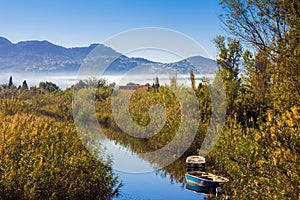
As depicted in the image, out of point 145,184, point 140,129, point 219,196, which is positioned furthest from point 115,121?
point 219,196

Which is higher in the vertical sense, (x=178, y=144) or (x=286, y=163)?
(x=286, y=163)

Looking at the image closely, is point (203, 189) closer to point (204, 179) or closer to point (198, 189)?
point (198, 189)

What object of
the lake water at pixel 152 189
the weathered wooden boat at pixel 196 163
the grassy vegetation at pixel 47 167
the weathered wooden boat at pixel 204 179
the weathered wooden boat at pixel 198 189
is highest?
the grassy vegetation at pixel 47 167

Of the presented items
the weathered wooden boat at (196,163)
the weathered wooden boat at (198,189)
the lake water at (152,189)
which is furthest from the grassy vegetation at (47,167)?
the weathered wooden boat at (196,163)

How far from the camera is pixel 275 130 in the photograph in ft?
23.7

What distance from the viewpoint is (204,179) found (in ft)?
44.5

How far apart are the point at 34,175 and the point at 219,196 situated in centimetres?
659

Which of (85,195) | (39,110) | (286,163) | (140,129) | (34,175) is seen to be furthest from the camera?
(39,110)

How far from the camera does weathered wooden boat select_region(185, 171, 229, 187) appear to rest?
13.2 metres

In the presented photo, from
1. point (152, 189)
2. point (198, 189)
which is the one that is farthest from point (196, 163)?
point (152, 189)

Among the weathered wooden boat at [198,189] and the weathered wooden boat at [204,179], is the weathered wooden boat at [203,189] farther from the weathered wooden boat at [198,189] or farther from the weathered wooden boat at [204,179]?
the weathered wooden boat at [204,179]

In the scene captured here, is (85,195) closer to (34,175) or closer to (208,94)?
(34,175)

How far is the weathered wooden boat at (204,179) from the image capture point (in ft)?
43.3

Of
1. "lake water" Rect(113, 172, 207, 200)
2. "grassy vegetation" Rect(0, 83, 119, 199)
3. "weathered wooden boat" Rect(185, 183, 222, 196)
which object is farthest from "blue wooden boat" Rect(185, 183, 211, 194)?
"grassy vegetation" Rect(0, 83, 119, 199)
